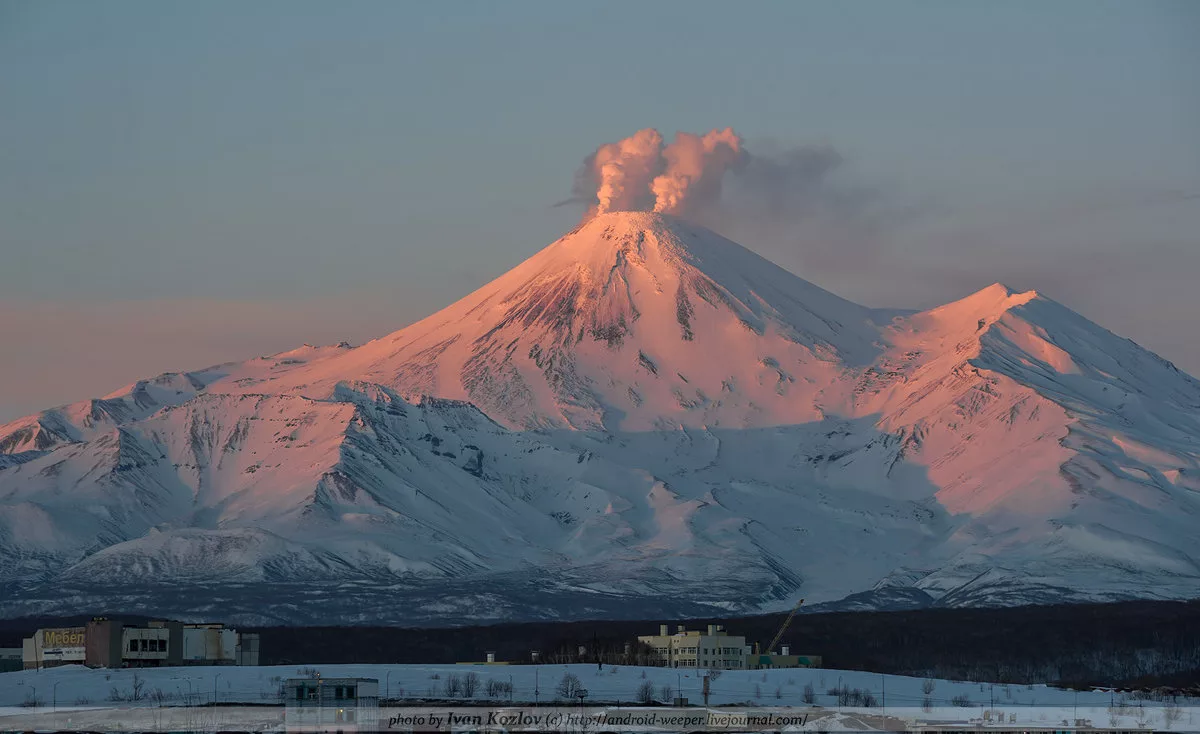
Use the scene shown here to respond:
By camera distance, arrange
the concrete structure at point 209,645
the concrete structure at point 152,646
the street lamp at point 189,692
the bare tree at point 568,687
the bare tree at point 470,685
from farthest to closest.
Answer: the concrete structure at point 209,645, the concrete structure at point 152,646, the bare tree at point 568,687, the bare tree at point 470,685, the street lamp at point 189,692

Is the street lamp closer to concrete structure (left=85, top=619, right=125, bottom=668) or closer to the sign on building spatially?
concrete structure (left=85, top=619, right=125, bottom=668)

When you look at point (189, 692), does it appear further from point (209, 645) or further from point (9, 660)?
point (9, 660)

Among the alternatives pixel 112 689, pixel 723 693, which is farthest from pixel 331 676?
pixel 723 693

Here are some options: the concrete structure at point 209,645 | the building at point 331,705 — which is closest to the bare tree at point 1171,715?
the building at point 331,705

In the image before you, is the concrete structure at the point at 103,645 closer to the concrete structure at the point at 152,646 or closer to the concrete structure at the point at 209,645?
the concrete structure at the point at 152,646

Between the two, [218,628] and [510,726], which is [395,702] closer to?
[510,726]

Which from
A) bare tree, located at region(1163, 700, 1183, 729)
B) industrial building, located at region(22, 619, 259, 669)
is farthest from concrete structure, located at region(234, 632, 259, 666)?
bare tree, located at region(1163, 700, 1183, 729)

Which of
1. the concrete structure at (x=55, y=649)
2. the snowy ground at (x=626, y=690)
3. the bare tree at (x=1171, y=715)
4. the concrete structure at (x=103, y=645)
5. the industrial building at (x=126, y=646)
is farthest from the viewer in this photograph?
the concrete structure at (x=55, y=649)
